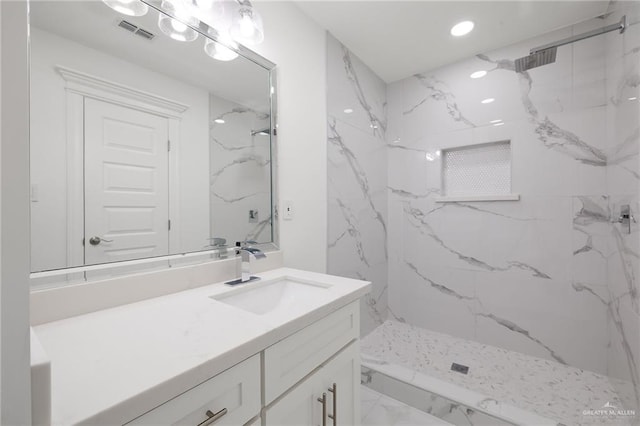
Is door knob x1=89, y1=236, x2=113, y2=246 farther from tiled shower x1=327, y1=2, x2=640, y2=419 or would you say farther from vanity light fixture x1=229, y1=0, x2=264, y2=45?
tiled shower x1=327, y1=2, x2=640, y2=419

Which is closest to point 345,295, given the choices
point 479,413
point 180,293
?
point 180,293

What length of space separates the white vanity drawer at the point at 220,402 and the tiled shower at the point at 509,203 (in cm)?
127

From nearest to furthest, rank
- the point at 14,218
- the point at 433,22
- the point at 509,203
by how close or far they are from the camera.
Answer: the point at 14,218, the point at 433,22, the point at 509,203

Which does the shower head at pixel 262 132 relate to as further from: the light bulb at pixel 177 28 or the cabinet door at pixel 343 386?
the cabinet door at pixel 343 386

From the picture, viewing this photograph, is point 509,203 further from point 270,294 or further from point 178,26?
point 178,26

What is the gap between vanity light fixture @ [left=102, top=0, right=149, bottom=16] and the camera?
0.92m

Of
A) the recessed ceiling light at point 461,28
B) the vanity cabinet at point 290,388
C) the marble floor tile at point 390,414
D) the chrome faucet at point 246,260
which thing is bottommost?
the marble floor tile at point 390,414

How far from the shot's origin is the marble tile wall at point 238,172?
122cm

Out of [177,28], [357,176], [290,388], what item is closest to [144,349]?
[290,388]

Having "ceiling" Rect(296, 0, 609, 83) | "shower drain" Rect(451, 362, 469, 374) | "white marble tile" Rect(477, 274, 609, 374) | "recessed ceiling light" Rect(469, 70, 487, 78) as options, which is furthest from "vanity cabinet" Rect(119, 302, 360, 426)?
"recessed ceiling light" Rect(469, 70, 487, 78)

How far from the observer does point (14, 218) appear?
28 centimetres

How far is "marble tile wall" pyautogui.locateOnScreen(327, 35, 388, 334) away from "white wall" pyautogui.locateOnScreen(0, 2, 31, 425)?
1.60 meters

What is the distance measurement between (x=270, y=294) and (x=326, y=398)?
46 cm

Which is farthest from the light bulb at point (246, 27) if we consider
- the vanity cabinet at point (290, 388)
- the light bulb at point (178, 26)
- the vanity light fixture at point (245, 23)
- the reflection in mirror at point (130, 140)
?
the vanity cabinet at point (290, 388)
